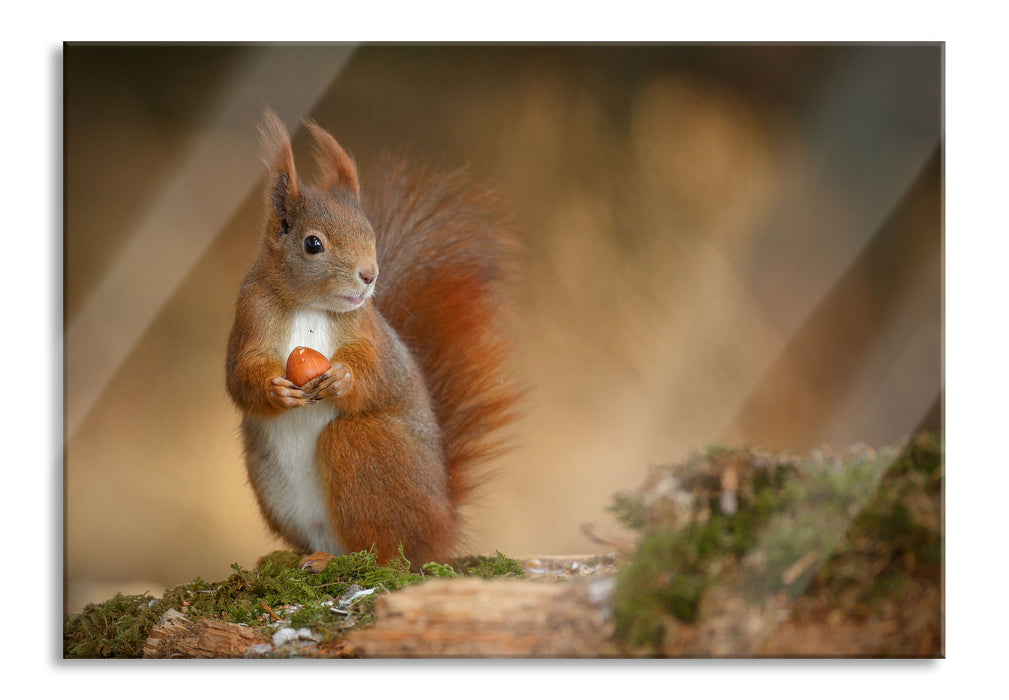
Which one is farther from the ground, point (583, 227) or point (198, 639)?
point (583, 227)

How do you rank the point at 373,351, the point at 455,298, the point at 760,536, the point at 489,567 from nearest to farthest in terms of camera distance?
the point at 760,536 → the point at 373,351 → the point at 489,567 → the point at 455,298

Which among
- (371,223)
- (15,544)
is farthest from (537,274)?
(15,544)

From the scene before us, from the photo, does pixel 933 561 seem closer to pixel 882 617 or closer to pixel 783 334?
pixel 882 617

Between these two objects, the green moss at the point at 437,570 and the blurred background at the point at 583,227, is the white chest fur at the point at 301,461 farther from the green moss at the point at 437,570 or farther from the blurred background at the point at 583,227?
the green moss at the point at 437,570

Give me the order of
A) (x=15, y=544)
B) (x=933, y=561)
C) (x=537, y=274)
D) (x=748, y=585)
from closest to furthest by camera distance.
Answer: (x=748, y=585)
(x=933, y=561)
(x=15, y=544)
(x=537, y=274)

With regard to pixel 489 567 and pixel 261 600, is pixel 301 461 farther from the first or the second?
pixel 489 567

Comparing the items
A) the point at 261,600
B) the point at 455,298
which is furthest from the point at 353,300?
the point at 261,600

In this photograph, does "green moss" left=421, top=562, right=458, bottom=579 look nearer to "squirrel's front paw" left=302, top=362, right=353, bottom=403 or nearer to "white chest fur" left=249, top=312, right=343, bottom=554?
"white chest fur" left=249, top=312, right=343, bottom=554
